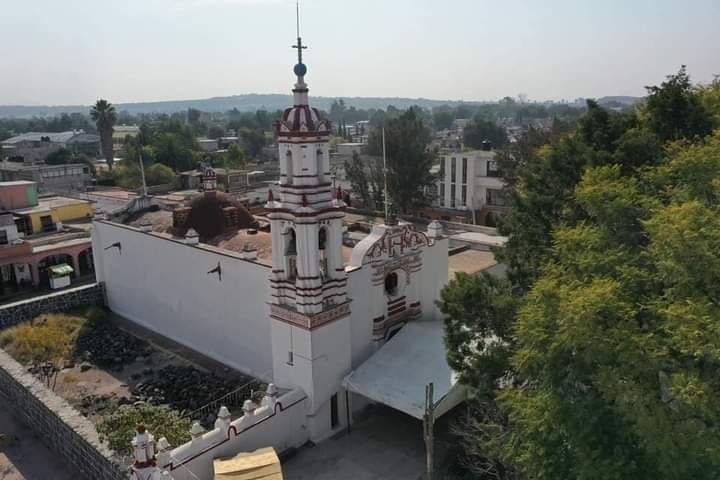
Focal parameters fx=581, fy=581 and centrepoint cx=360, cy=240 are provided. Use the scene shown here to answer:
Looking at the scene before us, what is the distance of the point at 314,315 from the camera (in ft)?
52.2

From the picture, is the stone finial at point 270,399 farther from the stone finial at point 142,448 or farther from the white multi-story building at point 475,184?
the white multi-story building at point 475,184

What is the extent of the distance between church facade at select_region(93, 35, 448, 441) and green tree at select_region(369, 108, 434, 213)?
19.7 m

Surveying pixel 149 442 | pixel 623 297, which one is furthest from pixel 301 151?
pixel 623 297

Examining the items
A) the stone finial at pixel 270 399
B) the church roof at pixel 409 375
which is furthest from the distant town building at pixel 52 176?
the church roof at pixel 409 375

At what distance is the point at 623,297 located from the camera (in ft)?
33.6

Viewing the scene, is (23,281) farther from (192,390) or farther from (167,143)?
(167,143)

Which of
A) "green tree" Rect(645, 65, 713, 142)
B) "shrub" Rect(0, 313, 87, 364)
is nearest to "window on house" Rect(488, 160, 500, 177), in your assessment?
"green tree" Rect(645, 65, 713, 142)

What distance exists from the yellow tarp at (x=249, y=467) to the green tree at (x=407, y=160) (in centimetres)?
2758

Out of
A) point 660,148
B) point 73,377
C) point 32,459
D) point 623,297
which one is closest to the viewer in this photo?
point 623,297

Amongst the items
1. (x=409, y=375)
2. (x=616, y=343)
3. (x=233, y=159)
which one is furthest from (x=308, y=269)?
(x=233, y=159)

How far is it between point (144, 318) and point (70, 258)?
43.4 ft

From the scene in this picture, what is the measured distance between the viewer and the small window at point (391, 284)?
61.1 ft

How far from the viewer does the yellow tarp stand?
13.4 m

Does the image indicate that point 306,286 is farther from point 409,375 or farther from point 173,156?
point 173,156
